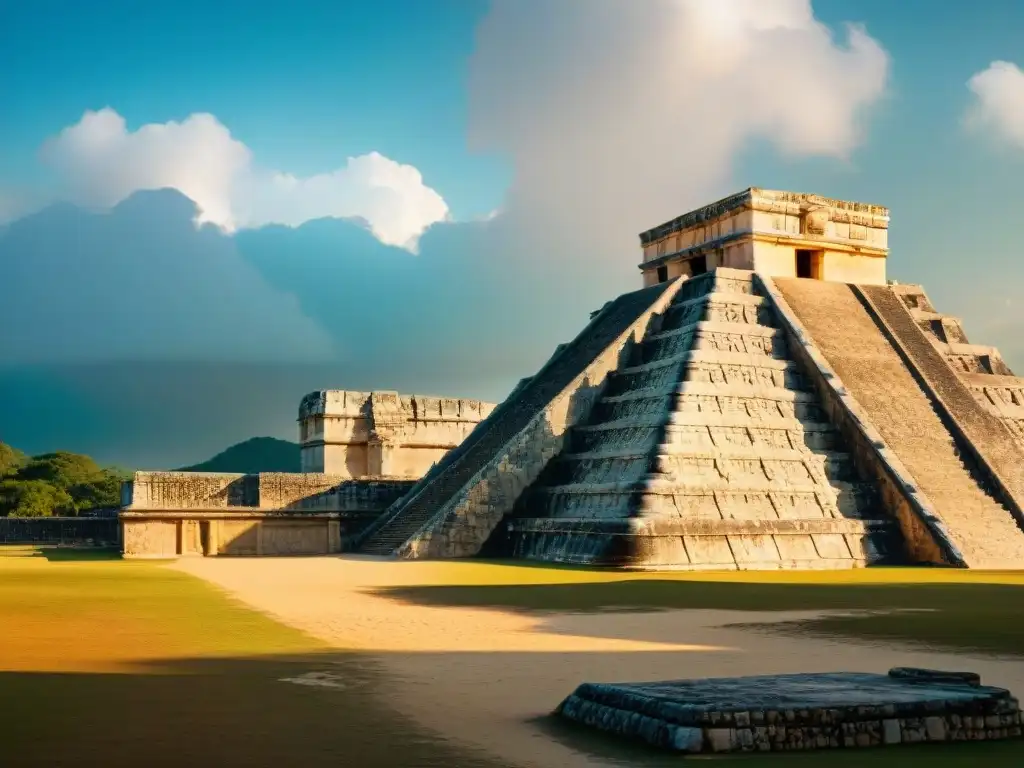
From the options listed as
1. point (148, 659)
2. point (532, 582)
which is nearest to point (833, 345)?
point (532, 582)

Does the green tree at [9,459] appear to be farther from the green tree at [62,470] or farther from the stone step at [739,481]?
the stone step at [739,481]

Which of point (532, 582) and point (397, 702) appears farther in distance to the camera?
point (532, 582)

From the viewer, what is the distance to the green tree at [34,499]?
165 ft

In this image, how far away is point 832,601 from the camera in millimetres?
14883

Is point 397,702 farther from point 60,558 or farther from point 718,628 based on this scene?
point 60,558

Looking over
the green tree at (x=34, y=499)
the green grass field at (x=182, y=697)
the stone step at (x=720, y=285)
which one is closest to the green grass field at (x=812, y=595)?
the green grass field at (x=182, y=697)

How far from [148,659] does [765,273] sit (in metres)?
22.6

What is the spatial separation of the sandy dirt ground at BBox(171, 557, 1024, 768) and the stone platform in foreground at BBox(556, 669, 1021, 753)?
38cm

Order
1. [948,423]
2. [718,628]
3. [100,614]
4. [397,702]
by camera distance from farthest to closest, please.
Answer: [948,423] → [100,614] → [718,628] → [397,702]

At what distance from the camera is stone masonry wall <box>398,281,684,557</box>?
24.9m

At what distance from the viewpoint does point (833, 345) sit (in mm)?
27172

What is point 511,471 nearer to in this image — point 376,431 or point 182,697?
point 376,431

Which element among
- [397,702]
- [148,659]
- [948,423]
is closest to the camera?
[397,702]

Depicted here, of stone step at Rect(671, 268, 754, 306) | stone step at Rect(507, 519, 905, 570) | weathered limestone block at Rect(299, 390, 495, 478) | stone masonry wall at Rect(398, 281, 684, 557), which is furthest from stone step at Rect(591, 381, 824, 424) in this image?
weathered limestone block at Rect(299, 390, 495, 478)
